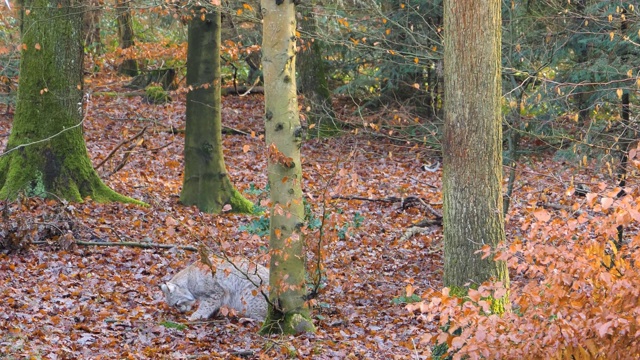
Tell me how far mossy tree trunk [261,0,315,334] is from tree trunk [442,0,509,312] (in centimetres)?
159

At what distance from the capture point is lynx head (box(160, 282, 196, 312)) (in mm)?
8438

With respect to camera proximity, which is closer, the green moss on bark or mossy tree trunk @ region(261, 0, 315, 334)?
mossy tree trunk @ region(261, 0, 315, 334)

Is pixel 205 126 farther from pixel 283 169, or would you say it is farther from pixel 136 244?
pixel 283 169

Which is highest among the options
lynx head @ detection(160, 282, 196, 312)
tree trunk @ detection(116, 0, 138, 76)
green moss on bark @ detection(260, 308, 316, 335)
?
tree trunk @ detection(116, 0, 138, 76)

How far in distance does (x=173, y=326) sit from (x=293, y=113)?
2.69 metres

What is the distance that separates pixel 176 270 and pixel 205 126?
368 cm

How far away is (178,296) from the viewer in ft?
27.8

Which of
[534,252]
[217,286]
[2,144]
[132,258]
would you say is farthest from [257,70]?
[534,252]

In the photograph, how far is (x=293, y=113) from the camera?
7.48 meters

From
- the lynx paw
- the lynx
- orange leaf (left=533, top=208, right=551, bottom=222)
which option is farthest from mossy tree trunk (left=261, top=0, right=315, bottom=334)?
orange leaf (left=533, top=208, right=551, bottom=222)

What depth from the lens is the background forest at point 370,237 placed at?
16.8 feet

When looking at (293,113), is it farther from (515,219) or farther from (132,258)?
(515,219)

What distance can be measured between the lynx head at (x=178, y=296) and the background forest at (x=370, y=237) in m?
0.15

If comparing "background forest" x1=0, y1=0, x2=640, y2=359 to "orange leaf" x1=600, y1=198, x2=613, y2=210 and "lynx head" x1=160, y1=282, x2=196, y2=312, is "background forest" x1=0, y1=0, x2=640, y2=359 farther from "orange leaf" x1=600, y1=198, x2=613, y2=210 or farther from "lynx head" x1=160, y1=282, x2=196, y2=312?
"lynx head" x1=160, y1=282, x2=196, y2=312
